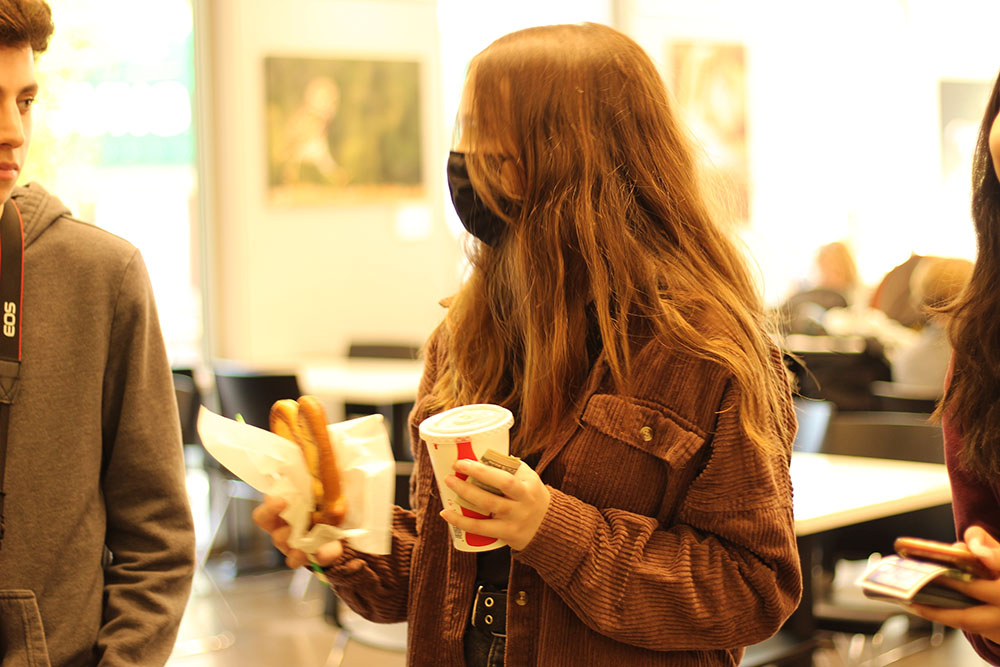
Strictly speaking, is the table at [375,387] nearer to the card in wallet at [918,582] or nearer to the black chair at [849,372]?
the black chair at [849,372]

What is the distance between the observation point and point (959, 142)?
11734mm

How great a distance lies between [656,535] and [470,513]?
266 mm

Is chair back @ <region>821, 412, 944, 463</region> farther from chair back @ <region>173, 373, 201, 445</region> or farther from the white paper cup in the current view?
chair back @ <region>173, 373, 201, 445</region>

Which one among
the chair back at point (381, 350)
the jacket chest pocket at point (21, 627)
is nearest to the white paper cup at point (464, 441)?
the jacket chest pocket at point (21, 627)

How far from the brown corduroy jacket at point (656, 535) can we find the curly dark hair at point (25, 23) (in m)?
0.89

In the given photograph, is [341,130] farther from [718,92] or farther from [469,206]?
[469,206]

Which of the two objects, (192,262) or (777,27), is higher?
(777,27)

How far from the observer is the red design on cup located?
1342mm

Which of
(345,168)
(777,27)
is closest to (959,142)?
(777,27)

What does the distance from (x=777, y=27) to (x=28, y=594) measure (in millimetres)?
10111

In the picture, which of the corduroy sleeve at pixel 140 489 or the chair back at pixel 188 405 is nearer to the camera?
the corduroy sleeve at pixel 140 489

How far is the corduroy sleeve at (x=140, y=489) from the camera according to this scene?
1.52 m

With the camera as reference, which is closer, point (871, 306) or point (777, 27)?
point (871, 306)

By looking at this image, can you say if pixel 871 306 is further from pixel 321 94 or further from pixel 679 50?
pixel 321 94
